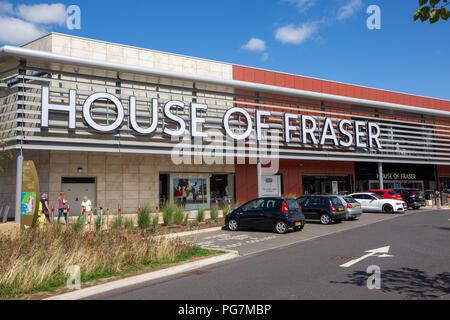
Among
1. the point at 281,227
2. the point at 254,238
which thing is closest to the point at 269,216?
the point at 281,227

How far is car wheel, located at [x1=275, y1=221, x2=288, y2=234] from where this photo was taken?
1568 centimetres

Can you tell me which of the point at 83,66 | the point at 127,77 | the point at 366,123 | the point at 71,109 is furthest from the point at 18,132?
the point at 366,123

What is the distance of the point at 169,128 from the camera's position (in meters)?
24.0

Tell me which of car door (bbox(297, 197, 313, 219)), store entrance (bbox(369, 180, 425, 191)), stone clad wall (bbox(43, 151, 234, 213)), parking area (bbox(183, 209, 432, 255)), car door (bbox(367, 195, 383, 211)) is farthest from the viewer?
store entrance (bbox(369, 180, 425, 191))

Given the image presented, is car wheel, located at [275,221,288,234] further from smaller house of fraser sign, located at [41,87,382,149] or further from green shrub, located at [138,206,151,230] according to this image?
smaller house of fraser sign, located at [41,87,382,149]

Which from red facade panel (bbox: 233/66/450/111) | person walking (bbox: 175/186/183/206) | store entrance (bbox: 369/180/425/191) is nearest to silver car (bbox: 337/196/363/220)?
person walking (bbox: 175/186/183/206)

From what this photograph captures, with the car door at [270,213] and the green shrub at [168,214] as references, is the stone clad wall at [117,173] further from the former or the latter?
the car door at [270,213]

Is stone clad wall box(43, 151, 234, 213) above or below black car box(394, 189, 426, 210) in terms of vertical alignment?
above

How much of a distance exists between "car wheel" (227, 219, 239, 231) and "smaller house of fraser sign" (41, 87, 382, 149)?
24.5 feet

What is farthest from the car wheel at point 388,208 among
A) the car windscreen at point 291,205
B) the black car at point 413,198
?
the car windscreen at point 291,205

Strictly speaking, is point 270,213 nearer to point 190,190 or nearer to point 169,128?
point 169,128

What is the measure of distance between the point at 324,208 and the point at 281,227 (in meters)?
4.42

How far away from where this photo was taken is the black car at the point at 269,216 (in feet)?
51.6

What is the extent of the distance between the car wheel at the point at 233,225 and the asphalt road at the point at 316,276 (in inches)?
178
